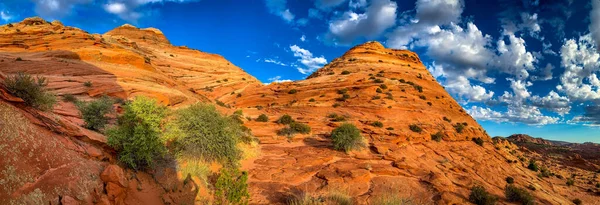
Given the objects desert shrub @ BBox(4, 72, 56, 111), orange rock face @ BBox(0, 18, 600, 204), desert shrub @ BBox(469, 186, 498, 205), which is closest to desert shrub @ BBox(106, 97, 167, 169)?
orange rock face @ BBox(0, 18, 600, 204)

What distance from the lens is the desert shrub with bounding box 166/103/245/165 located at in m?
10.2

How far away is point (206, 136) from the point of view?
10914 millimetres

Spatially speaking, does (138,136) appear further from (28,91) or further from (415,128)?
(415,128)

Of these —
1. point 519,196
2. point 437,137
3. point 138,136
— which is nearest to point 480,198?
point 519,196

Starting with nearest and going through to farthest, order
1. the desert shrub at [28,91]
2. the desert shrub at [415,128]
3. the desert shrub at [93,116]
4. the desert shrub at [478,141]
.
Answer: the desert shrub at [28,91] → the desert shrub at [93,116] → the desert shrub at [415,128] → the desert shrub at [478,141]

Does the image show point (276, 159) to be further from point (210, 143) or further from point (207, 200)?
point (207, 200)

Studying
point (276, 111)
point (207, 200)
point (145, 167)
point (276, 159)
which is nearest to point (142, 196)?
point (145, 167)

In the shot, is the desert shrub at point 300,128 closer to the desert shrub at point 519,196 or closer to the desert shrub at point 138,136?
the desert shrub at point 138,136

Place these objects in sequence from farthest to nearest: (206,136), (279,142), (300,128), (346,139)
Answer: (300,128) → (279,142) → (346,139) → (206,136)

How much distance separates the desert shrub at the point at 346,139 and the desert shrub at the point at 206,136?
6.32 meters

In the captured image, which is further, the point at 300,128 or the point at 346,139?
the point at 300,128

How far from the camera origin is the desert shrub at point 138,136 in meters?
7.04

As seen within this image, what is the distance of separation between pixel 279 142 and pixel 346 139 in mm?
4086

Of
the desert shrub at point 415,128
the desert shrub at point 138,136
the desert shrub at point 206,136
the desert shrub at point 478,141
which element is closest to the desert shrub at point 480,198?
the desert shrub at point 206,136
